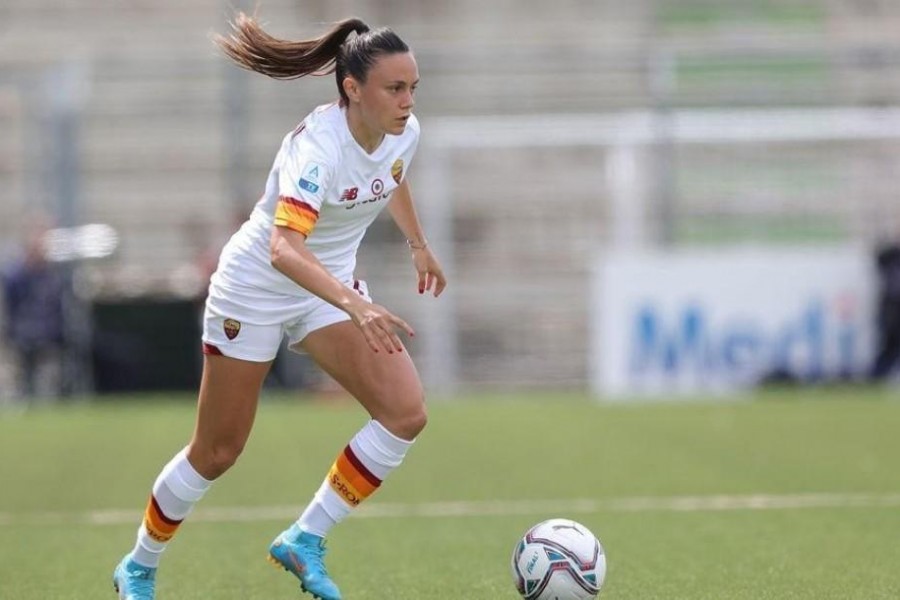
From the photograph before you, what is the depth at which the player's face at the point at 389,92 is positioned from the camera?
6000mm

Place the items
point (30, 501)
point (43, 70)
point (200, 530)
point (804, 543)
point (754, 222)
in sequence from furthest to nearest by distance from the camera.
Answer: point (43, 70)
point (754, 222)
point (30, 501)
point (200, 530)
point (804, 543)

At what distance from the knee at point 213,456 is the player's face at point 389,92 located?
1269mm

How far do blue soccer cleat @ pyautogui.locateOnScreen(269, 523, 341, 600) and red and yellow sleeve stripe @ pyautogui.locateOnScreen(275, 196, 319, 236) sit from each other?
1.13 metres

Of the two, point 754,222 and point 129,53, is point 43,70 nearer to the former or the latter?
point 129,53

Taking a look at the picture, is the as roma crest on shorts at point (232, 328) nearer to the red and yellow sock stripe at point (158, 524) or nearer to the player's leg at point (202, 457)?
the player's leg at point (202, 457)

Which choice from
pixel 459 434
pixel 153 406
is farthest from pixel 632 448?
pixel 153 406

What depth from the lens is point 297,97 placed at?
2134 cm

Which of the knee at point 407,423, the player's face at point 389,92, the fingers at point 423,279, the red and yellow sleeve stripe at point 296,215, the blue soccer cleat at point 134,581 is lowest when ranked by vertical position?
the blue soccer cleat at point 134,581

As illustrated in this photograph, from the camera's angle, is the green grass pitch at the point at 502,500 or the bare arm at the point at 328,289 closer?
the bare arm at the point at 328,289

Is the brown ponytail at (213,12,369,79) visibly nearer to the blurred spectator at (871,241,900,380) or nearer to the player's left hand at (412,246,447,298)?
the player's left hand at (412,246,447,298)

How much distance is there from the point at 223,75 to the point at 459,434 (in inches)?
329

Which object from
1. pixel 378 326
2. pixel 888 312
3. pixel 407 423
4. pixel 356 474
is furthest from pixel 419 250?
pixel 888 312

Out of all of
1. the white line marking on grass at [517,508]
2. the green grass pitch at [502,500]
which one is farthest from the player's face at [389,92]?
the white line marking on grass at [517,508]

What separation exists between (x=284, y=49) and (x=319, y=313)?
97 centimetres
